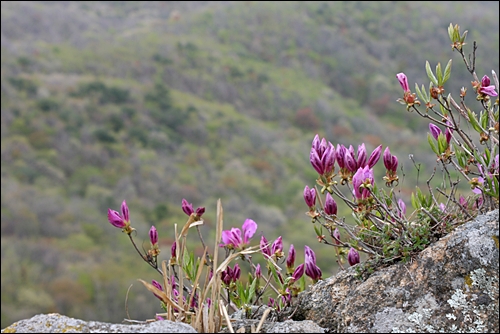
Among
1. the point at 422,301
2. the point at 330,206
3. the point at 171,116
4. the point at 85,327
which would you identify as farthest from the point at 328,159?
the point at 171,116

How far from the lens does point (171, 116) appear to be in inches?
1151

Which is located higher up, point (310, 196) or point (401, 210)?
point (310, 196)

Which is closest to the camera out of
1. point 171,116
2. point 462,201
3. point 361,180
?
point 361,180

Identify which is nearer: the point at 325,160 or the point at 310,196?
the point at 325,160

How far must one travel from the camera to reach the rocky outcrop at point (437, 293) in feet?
4.30

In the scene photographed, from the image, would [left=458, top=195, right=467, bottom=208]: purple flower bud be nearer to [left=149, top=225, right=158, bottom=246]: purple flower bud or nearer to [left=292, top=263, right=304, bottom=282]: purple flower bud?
[left=292, top=263, right=304, bottom=282]: purple flower bud

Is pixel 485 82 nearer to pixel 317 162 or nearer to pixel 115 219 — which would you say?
pixel 317 162

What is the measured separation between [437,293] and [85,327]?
99cm

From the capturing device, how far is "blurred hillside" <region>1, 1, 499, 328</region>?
18.3 metres

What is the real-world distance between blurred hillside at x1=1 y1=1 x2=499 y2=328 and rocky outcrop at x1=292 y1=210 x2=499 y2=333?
40.7 feet

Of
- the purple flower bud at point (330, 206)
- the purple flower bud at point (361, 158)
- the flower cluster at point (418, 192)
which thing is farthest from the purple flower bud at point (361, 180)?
the purple flower bud at point (330, 206)

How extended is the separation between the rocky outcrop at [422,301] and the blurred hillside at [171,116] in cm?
1237

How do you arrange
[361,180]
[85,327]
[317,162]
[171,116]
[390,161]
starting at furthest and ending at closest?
[171,116] → [390,161] → [317,162] → [361,180] → [85,327]

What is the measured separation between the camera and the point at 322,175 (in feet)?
Answer: 5.14
